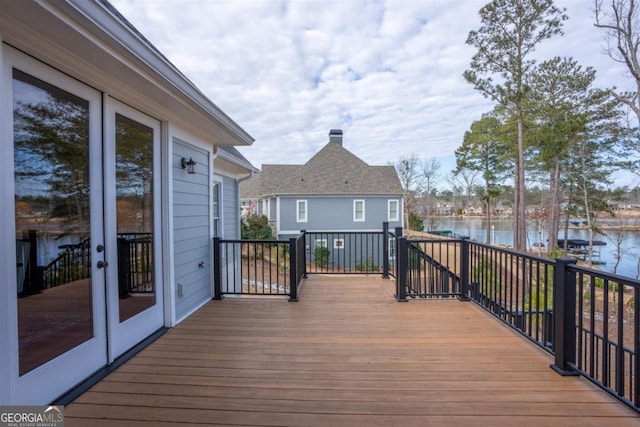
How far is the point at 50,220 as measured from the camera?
1890mm

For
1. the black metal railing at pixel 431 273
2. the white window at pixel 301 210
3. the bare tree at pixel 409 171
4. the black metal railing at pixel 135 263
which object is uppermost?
the bare tree at pixel 409 171

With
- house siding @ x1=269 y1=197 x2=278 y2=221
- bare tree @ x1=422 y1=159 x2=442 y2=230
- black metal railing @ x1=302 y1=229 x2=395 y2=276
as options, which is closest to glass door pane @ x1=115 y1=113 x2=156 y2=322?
black metal railing @ x1=302 y1=229 x2=395 y2=276

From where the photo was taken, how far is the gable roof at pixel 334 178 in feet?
47.2

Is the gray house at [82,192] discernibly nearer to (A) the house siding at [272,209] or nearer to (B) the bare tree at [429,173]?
(A) the house siding at [272,209]

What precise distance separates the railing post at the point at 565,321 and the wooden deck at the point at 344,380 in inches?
3.7

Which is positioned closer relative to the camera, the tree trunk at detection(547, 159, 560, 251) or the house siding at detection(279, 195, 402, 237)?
the house siding at detection(279, 195, 402, 237)

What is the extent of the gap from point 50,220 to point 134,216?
0.81 metres

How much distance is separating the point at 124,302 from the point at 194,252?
1.27 meters

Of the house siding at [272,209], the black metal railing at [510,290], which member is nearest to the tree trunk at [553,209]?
the house siding at [272,209]

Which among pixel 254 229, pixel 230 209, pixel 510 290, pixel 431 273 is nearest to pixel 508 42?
pixel 431 273

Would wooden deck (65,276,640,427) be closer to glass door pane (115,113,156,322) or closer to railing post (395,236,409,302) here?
glass door pane (115,113,156,322)

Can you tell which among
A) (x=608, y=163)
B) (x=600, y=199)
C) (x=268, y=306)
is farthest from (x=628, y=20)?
(x=268, y=306)

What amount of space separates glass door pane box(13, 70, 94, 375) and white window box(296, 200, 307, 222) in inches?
482

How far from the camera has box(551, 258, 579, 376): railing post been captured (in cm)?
220
